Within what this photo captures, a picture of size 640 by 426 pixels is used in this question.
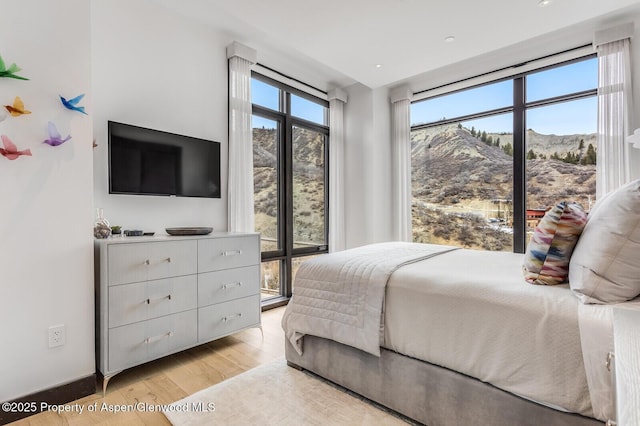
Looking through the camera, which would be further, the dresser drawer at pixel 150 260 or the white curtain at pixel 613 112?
the white curtain at pixel 613 112

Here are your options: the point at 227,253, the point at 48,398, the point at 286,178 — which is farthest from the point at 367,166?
the point at 48,398

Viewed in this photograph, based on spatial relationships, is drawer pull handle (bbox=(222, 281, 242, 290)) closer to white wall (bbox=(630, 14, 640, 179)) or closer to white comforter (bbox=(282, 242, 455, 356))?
white comforter (bbox=(282, 242, 455, 356))

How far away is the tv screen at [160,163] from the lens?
218 centimetres

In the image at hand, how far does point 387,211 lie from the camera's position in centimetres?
423

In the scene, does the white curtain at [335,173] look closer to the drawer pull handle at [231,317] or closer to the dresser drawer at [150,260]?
the drawer pull handle at [231,317]

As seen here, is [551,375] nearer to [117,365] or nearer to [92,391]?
[117,365]

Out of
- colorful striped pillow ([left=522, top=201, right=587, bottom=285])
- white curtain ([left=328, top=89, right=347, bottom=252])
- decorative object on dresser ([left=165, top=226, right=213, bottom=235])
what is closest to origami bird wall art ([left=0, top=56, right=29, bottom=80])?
decorative object on dresser ([left=165, top=226, right=213, bottom=235])

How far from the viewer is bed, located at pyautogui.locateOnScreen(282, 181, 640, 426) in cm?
108

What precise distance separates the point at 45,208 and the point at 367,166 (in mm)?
3192

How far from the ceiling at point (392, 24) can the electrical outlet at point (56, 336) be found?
2.28 meters

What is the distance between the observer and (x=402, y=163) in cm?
416

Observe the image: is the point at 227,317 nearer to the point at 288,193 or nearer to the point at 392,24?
the point at 288,193

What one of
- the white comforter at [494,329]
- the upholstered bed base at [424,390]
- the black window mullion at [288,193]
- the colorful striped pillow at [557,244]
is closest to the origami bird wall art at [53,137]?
the upholstered bed base at [424,390]

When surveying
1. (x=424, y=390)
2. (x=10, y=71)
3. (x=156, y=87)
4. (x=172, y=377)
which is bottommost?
(x=172, y=377)
